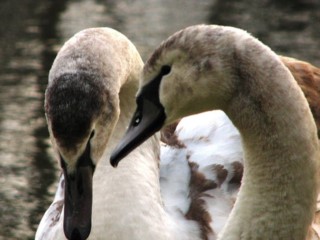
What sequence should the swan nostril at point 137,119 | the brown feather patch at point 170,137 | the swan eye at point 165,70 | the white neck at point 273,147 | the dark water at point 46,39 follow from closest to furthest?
A: the white neck at point 273,147, the swan eye at point 165,70, the swan nostril at point 137,119, the brown feather patch at point 170,137, the dark water at point 46,39

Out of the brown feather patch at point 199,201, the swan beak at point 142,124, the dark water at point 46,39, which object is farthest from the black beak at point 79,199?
the dark water at point 46,39

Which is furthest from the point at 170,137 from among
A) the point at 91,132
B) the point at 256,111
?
→ the point at 256,111

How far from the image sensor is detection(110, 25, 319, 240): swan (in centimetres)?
353

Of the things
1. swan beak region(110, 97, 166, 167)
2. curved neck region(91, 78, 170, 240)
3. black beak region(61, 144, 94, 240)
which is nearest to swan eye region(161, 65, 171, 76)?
swan beak region(110, 97, 166, 167)

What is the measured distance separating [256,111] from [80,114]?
1.02m

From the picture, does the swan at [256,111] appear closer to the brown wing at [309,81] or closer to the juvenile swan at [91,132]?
the juvenile swan at [91,132]

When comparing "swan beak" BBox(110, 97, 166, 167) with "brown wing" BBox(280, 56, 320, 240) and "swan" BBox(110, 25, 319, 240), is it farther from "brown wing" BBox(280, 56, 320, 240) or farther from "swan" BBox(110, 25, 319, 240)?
"brown wing" BBox(280, 56, 320, 240)

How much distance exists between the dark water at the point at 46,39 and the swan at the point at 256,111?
3074mm

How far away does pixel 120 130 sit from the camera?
5.29m

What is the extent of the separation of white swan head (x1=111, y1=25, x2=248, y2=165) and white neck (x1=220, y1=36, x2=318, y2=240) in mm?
51

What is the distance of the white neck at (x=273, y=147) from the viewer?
352cm

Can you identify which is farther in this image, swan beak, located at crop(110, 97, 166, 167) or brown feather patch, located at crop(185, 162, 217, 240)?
brown feather patch, located at crop(185, 162, 217, 240)

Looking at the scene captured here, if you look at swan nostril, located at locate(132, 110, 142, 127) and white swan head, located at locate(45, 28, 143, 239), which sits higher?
swan nostril, located at locate(132, 110, 142, 127)

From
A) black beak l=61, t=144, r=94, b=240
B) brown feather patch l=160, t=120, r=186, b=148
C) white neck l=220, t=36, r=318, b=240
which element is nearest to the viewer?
white neck l=220, t=36, r=318, b=240
